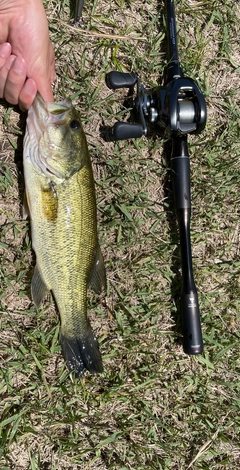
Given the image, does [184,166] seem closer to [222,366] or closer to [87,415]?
[222,366]

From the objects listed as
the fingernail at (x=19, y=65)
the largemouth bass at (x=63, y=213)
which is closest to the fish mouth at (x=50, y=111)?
the largemouth bass at (x=63, y=213)

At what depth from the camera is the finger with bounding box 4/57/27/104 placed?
2963mm

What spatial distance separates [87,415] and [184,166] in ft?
6.49

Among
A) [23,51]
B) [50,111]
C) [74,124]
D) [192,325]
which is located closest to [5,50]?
[23,51]

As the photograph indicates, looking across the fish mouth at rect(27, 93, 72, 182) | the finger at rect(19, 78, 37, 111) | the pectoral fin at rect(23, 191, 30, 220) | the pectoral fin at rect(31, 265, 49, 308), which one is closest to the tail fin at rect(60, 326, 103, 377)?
the pectoral fin at rect(31, 265, 49, 308)

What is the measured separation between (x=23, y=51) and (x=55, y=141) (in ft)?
2.32

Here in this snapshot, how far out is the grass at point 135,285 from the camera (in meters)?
3.29

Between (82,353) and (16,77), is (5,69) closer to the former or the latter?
(16,77)

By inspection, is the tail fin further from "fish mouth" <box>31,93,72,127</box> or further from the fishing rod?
"fish mouth" <box>31,93,72,127</box>

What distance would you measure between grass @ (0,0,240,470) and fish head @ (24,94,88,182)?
1.31 feet

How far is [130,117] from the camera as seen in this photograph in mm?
3572

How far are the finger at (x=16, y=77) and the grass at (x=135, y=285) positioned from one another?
25 centimetres

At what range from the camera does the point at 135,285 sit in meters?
3.54

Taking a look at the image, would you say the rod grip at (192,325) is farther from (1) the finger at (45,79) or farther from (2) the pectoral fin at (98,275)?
(1) the finger at (45,79)
